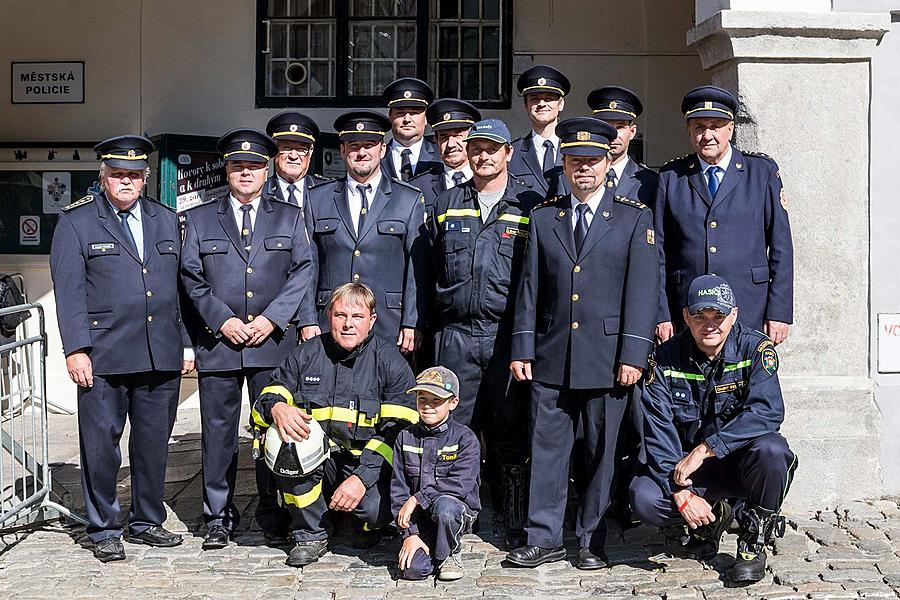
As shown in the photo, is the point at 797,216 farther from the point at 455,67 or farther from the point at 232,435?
the point at 455,67

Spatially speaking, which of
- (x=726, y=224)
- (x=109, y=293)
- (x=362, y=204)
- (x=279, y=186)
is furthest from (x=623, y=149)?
(x=109, y=293)

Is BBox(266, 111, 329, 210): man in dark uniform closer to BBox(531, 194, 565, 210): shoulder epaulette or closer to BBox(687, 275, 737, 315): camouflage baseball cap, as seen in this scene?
BBox(531, 194, 565, 210): shoulder epaulette

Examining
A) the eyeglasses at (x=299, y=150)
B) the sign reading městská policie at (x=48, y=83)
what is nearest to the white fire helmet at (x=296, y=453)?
the eyeglasses at (x=299, y=150)

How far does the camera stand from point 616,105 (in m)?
6.10

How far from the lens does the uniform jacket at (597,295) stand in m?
5.35

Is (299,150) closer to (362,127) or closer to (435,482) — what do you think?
(362,127)

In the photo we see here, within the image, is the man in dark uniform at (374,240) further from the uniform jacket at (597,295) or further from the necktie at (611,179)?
the necktie at (611,179)

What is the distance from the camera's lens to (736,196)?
5.72 metres

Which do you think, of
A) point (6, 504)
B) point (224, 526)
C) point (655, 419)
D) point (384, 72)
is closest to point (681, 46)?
point (384, 72)

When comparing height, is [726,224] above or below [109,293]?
above

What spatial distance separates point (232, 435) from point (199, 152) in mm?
4034

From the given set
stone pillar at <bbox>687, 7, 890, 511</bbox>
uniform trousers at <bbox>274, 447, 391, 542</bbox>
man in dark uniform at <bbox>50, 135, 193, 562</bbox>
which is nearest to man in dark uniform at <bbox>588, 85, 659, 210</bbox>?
stone pillar at <bbox>687, 7, 890, 511</bbox>

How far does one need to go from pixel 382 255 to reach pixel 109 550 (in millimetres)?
2022

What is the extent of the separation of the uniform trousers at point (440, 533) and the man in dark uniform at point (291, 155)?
2018mm
